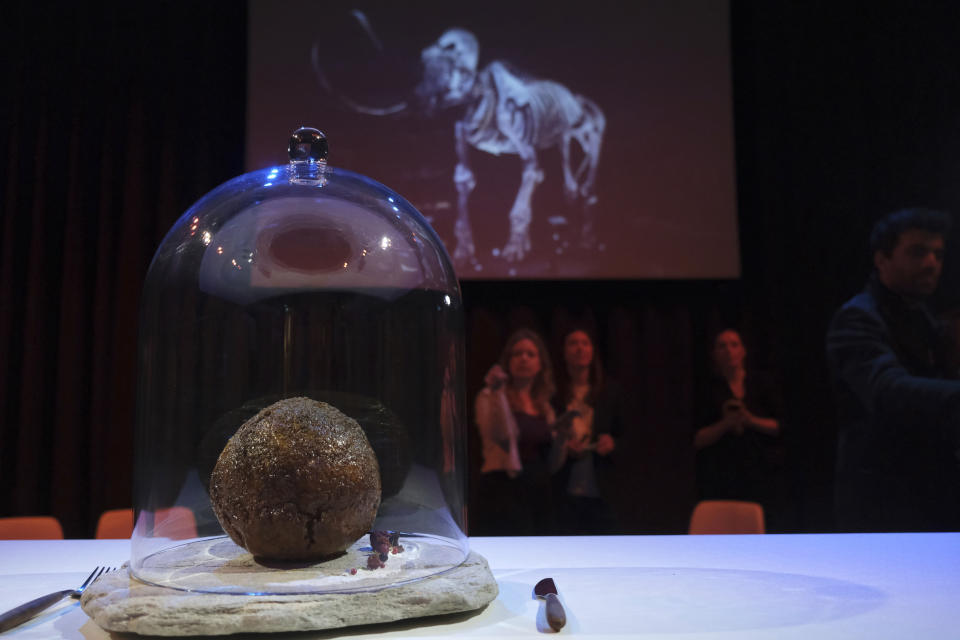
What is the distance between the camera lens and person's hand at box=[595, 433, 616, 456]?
3420mm

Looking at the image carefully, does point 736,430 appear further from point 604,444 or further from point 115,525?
point 115,525

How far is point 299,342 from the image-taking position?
123cm

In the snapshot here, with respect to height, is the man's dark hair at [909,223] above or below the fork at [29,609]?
above

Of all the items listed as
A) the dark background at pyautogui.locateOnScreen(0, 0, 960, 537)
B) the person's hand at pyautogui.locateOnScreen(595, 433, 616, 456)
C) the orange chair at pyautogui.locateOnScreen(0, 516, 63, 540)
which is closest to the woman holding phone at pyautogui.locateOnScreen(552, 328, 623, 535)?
the person's hand at pyautogui.locateOnScreen(595, 433, 616, 456)

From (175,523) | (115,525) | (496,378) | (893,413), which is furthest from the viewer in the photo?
(496,378)

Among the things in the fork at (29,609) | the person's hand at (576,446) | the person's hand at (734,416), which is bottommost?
the person's hand at (576,446)

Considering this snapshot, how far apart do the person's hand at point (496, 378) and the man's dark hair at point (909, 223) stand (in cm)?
174

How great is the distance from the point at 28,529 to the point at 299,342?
111 cm

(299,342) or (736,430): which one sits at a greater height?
(299,342)

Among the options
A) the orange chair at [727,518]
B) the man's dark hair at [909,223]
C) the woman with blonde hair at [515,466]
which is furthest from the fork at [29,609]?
the man's dark hair at [909,223]

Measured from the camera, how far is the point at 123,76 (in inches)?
139

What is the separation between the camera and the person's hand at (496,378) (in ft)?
11.5

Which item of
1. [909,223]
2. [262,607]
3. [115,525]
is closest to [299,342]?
[262,607]

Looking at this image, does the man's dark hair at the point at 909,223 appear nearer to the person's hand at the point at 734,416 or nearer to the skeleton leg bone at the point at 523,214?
the person's hand at the point at 734,416
